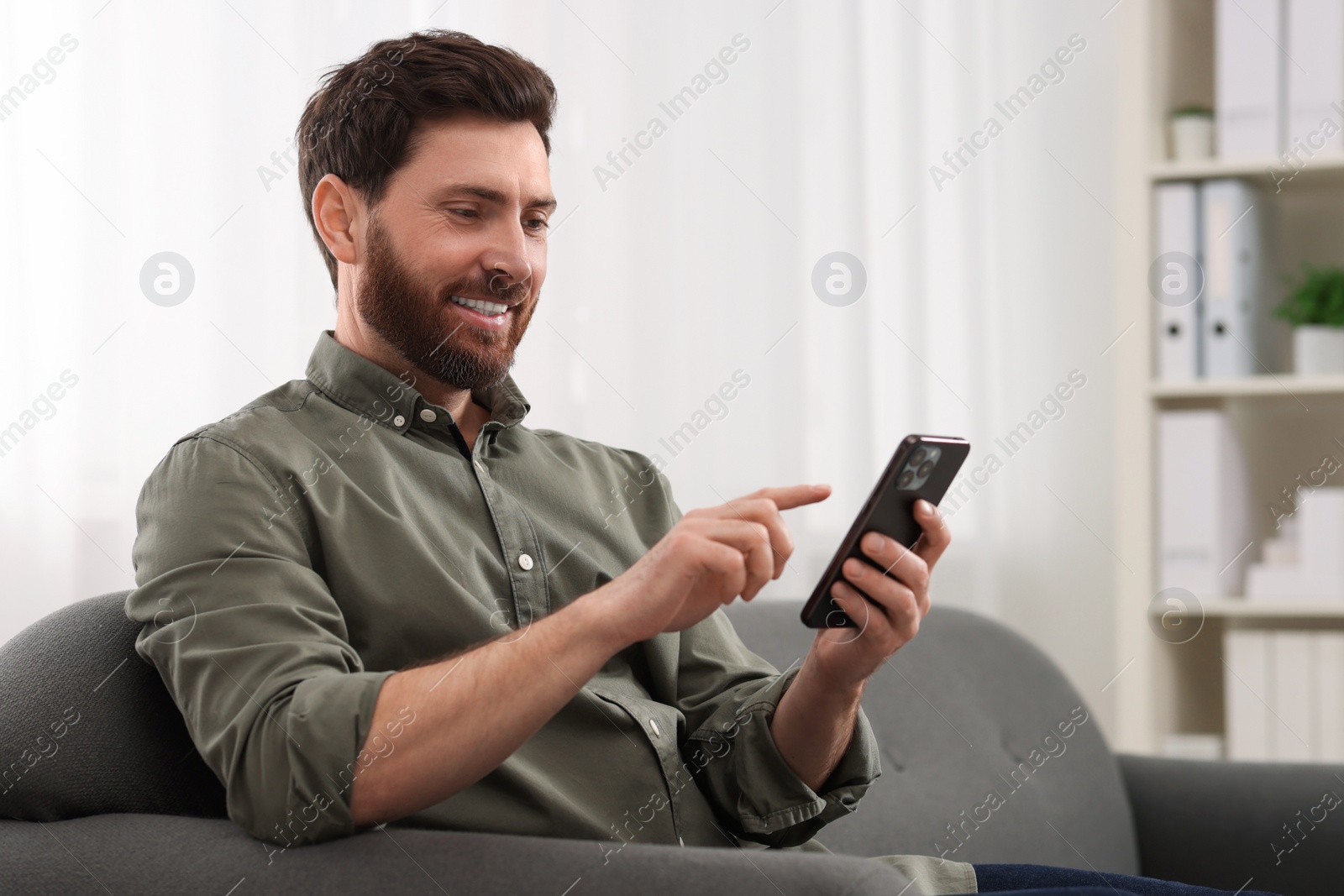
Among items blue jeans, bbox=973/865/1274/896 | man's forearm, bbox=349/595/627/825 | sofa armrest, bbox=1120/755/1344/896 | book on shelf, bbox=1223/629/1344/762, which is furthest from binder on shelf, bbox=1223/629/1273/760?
man's forearm, bbox=349/595/627/825

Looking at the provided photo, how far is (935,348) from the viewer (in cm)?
221

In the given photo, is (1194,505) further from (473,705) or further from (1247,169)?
(473,705)

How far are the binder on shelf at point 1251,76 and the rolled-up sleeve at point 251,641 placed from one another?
5.41ft

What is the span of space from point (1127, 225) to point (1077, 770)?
0.92m

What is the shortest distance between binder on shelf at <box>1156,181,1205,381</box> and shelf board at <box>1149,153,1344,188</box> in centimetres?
3

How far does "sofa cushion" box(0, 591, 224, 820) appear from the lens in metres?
0.91

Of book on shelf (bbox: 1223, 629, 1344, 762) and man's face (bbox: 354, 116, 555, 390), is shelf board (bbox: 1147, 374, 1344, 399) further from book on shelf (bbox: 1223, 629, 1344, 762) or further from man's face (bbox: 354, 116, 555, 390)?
man's face (bbox: 354, 116, 555, 390)

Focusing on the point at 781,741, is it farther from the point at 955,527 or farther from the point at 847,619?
the point at 955,527

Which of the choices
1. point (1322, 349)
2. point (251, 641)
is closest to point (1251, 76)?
point (1322, 349)

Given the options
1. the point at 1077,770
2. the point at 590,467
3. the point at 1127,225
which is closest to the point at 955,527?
the point at 1127,225

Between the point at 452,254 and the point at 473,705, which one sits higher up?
the point at 452,254

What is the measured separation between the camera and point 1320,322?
1.98 m

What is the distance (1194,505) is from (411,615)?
1.42 meters

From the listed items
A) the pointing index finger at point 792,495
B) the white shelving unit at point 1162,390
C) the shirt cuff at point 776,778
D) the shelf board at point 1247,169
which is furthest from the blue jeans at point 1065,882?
the shelf board at point 1247,169
